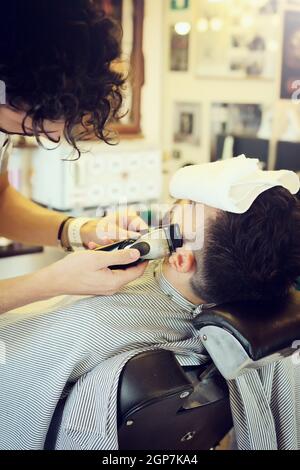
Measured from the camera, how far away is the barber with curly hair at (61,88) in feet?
3.09

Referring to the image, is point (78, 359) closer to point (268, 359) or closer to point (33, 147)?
point (268, 359)

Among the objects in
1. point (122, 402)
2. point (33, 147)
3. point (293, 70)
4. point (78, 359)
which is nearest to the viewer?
point (122, 402)

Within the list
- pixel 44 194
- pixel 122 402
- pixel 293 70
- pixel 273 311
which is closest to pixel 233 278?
pixel 273 311

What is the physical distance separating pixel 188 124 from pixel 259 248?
296 centimetres

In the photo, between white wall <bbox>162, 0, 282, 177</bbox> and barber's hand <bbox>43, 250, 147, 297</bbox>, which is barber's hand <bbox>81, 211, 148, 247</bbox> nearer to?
barber's hand <bbox>43, 250, 147, 297</bbox>

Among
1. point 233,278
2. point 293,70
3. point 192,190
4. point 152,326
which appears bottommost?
point 152,326

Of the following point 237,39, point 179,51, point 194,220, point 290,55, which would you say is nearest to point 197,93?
point 179,51

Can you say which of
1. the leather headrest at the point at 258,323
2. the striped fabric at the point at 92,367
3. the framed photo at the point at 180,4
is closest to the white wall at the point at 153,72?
the framed photo at the point at 180,4

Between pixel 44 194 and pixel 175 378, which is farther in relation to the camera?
pixel 44 194

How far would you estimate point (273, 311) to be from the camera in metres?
1.01

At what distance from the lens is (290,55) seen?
316cm

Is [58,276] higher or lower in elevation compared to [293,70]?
lower

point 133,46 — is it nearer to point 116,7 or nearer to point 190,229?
point 116,7

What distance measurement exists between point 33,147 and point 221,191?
203 cm
